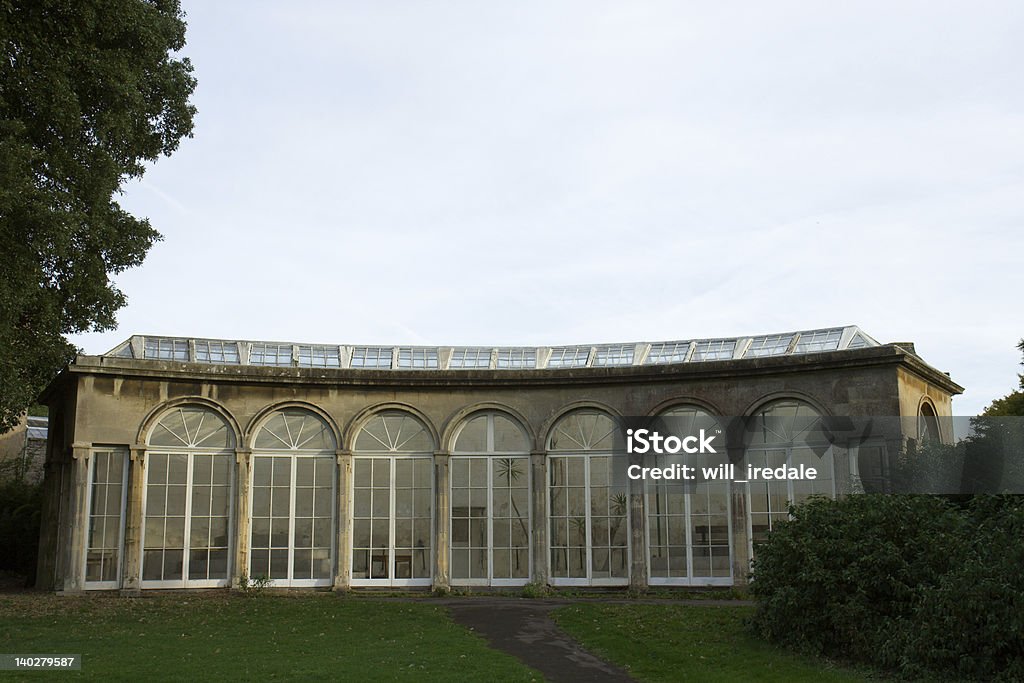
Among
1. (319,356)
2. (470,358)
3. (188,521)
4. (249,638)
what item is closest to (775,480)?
(470,358)

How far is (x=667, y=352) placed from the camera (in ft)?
92.1

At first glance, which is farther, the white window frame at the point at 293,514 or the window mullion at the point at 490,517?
the window mullion at the point at 490,517

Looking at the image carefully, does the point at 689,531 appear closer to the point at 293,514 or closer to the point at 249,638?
the point at 293,514

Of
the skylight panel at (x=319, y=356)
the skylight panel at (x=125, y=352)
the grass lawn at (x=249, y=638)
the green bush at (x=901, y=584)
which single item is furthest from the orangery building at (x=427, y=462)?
the green bush at (x=901, y=584)

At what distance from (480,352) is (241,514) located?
8.27 meters

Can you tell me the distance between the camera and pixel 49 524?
2630 cm

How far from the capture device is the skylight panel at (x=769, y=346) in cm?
2675

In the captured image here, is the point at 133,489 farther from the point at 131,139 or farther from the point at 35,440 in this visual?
the point at 35,440

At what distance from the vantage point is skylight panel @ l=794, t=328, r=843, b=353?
1030 inches

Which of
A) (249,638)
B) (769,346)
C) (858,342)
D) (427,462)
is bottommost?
(249,638)

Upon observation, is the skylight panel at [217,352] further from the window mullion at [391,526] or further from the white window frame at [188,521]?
the window mullion at [391,526]

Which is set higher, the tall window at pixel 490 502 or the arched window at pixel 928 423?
the arched window at pixel 928 423

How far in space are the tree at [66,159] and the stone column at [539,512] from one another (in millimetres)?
11397

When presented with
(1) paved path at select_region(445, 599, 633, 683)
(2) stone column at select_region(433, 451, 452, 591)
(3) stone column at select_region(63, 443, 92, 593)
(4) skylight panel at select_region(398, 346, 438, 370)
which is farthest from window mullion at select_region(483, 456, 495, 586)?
(3) stone column at select_region(63, 443, 92, 593)
